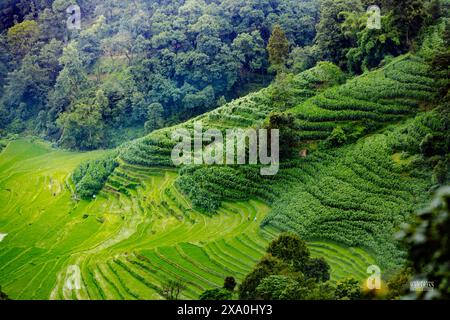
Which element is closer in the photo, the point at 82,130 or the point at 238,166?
the point at 238,166

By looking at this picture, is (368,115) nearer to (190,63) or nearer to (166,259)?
(166,259)

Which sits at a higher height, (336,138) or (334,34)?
(334,34)

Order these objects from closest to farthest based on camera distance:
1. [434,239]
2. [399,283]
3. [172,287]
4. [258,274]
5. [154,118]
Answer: [434,239] → [399,283] → [258,274] → [172,287] → [154,118]

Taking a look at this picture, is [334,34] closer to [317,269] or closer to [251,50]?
[251,50]

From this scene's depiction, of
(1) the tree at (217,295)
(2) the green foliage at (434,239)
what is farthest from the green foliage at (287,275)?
(2) the green foliage at (434,239)

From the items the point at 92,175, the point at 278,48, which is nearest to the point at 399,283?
the point at 92,175

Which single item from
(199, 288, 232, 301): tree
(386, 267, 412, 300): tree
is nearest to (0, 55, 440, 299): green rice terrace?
(199, 288, 232, 301): tree

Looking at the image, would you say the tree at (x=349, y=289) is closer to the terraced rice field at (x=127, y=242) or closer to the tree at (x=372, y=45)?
the terraced rice field at (x=127, y=242)
